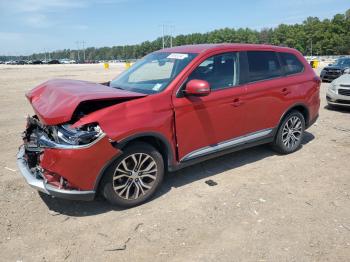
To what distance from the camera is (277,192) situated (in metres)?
4.80

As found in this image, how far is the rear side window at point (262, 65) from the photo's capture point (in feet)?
18.0

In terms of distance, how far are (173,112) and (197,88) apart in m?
0.42

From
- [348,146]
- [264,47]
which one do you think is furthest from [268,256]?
[348,146]

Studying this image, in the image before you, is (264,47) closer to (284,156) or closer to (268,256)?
(284,156)

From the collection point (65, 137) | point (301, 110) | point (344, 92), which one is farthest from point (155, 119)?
point (344, 92)

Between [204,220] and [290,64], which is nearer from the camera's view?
[204,220]

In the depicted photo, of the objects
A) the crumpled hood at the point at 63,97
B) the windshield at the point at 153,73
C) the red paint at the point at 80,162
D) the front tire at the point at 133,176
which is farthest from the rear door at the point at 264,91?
the red paint at the point at 80,162

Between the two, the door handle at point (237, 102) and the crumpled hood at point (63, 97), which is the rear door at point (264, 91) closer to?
the door handle at point (237, 102)

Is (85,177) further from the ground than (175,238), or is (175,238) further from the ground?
(85,177)

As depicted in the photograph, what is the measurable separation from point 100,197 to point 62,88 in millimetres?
1471

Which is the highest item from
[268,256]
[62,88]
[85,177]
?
[62,88]

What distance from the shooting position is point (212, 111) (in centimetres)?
489

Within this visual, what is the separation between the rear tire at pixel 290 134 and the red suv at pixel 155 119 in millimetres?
18

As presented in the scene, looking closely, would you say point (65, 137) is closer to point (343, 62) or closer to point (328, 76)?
point (328, 76)
